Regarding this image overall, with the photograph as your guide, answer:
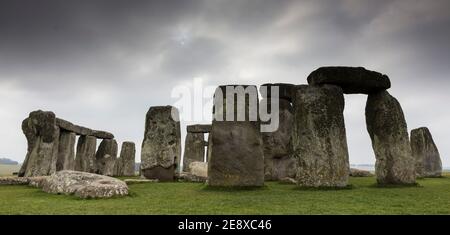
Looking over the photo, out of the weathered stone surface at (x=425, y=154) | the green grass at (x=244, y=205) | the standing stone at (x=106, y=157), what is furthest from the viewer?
the standing stone at (x=106, y=157)

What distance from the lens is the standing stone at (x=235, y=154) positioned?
9.91 m

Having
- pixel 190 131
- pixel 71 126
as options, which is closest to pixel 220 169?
pixel 71 126

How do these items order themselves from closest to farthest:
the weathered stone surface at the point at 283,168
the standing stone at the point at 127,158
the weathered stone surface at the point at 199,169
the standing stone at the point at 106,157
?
the weathered stone surface at the point at 283,168, the weathered stone surface at the point at 199,169, the standing stone at the point at 106,157, the standing stone at the point at 127,158

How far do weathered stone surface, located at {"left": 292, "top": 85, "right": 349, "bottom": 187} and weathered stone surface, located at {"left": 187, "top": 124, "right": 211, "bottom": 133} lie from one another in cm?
1484

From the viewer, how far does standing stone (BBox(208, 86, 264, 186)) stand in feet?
32.5

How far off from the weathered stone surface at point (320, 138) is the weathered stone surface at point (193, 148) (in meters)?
15.7

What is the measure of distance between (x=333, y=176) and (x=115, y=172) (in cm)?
1843

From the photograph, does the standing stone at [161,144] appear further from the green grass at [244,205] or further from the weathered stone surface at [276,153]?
the green grass at [244,205]

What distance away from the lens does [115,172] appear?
25.1 metres

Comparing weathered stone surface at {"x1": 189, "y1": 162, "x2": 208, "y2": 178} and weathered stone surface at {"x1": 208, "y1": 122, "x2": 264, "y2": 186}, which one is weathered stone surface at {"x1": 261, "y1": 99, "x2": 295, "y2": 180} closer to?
weathered stone surface at {"x1": 189, "y1": 162, "x2": 208, "y2": 178}

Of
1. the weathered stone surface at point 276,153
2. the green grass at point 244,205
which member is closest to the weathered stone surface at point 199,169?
the weathered stone surface at point 276,153

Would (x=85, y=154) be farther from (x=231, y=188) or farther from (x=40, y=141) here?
(x=231, y=188)

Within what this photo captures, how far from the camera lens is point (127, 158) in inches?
1006
